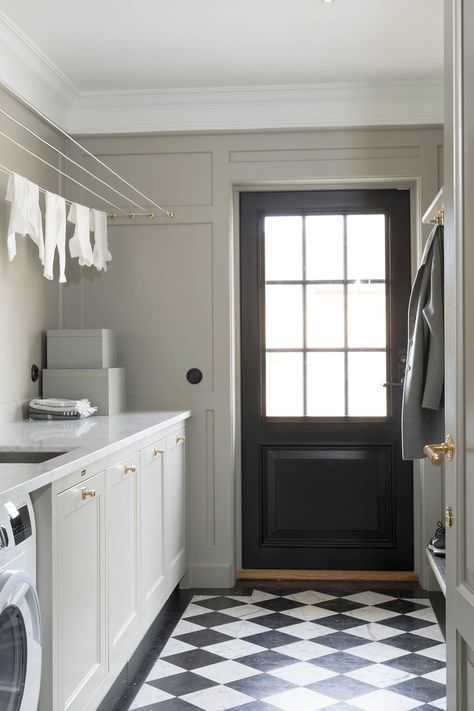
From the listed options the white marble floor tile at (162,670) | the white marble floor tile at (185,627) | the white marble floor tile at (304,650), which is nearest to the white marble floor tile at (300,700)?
the white marble floor tile at (304,650)

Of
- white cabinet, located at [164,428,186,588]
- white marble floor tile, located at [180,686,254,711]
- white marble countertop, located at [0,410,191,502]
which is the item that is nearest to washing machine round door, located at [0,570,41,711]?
white marble countertop, located at [0,410,191,502]

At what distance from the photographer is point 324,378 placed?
14.6 feet

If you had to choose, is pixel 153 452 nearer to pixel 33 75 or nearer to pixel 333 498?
pixel 333 498

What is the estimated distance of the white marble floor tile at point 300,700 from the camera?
2811 millimetres

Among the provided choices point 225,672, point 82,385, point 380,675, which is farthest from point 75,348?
point 380,675

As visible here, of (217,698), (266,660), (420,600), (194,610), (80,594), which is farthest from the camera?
(420,600)

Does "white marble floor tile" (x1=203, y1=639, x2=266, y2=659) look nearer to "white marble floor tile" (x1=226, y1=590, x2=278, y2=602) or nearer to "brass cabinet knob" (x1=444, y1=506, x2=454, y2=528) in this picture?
"white marble floor tile" (x1=226, y1=590, x2=278, y2=602)

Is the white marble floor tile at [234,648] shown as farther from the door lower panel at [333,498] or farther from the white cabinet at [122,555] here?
the door lower panel at [333,498]

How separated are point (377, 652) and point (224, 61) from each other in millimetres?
2671

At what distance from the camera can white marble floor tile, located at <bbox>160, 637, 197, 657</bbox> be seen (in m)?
3.32

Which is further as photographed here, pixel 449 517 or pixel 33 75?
pixel 33 75

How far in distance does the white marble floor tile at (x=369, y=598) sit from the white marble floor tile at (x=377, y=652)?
0.59m

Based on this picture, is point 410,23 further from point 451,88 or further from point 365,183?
point 451,88

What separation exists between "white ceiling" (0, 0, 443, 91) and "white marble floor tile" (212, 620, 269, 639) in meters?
2.56
